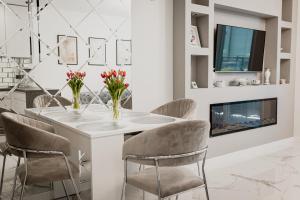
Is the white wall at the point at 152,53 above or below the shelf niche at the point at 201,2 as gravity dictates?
below

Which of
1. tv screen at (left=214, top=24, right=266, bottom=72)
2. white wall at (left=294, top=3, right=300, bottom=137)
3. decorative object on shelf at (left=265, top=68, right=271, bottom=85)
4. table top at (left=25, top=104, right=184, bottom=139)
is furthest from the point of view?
white wall at (left=294, top=3, right=300, bottom=137)

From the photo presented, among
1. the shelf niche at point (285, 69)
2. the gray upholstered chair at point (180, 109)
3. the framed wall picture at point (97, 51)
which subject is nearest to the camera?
the gray upholstered chair at point (180, 109)

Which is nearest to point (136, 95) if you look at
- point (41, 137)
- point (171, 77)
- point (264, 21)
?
point (171, 77)

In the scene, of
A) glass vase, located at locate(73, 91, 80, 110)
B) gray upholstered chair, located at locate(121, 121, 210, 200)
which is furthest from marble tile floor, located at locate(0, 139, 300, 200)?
gray upholstered chair, located at locate(121, 121, 210, 200)

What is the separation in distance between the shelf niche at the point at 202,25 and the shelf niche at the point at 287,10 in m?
1.95

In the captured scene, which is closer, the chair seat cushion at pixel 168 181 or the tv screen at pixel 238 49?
the chair seat cushion at pixel 168 181

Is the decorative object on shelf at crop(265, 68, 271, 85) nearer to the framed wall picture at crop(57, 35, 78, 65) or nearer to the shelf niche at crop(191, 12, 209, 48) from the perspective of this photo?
the shelf niche at crop(191, 12, 209, 48)

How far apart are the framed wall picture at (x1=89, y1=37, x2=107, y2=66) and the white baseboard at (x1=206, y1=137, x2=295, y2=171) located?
1.91 m

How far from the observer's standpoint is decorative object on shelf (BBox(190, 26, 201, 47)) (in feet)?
12.2

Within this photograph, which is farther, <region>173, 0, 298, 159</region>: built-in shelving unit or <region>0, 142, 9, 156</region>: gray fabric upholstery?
<region>173, 0, 298, 159</region>: built-in shelving unit

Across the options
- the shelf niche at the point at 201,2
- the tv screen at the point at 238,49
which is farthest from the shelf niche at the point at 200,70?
the shelf niche at the point at 201,2

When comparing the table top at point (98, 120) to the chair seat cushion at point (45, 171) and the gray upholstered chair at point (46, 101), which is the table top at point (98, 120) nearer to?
the gray upholstered chair at point (46, 101)

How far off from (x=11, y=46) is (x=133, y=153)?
144 cm

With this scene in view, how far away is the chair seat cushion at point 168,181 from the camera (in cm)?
181
